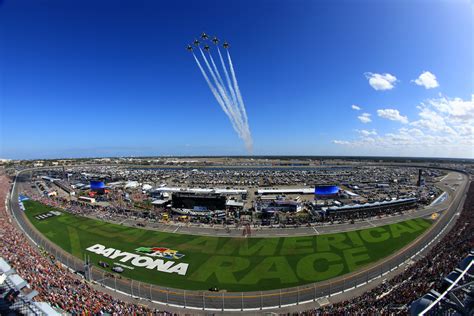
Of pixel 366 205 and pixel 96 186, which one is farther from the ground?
pixel 366 205

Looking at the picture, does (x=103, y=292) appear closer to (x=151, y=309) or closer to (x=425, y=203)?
(x=151, y=309)

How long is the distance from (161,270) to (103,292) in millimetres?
7100

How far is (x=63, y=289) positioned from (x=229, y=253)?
21.1 m

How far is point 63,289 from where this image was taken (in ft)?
79.8

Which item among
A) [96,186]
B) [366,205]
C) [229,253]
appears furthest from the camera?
[96,186]

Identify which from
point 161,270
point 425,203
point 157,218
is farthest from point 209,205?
Result: point 425,203

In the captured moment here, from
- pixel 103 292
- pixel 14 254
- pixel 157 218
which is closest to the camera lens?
pixel 103 292

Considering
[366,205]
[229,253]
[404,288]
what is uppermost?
[366,205]

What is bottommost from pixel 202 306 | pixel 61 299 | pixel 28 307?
pixel 202 306

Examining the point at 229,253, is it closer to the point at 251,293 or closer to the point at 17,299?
the point at 251,293

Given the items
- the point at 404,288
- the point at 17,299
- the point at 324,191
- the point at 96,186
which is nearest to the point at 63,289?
the point at 17,299

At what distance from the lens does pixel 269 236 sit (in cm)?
4334

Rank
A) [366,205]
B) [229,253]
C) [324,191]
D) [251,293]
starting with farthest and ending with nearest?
[324,191] < [366,205] < [229,253] < [251,293]

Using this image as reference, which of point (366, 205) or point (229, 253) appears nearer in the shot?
point (229, 253)
